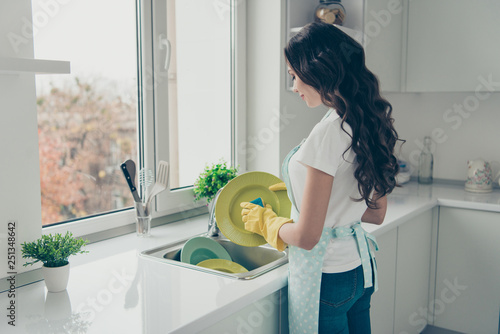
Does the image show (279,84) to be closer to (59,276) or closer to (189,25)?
(189,25)

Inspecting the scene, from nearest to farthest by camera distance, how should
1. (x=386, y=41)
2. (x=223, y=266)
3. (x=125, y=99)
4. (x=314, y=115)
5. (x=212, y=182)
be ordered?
(x=223, y=266), (x=125, y=99), (x=212, y=182), (x=314, y=115), (x=386, y=41)

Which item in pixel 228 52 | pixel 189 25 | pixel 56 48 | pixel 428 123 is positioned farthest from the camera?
pixel 428 123

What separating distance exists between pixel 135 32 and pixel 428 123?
1.82m

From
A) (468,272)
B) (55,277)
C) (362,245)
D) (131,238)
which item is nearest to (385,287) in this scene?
(468,272)

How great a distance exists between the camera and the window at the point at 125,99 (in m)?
1.69

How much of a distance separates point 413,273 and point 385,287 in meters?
0.35

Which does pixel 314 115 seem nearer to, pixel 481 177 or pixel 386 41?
pixel 386 41

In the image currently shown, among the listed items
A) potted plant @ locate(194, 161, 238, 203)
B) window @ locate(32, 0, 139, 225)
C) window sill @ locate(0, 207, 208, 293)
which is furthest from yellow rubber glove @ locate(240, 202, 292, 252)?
window @ locate(32, 0, 139, 225)

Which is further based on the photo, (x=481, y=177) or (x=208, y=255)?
(x=481, y=177)

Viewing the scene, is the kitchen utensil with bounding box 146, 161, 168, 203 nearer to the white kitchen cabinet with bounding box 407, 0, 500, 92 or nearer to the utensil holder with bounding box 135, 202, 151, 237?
the utensil holder with bounding box 135, 202, 151, 237

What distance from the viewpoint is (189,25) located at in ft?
6.93

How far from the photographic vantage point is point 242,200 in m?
1.65

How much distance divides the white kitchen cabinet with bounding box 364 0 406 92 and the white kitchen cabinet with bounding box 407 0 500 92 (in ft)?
0.16

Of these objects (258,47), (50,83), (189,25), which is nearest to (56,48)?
(50,83)
